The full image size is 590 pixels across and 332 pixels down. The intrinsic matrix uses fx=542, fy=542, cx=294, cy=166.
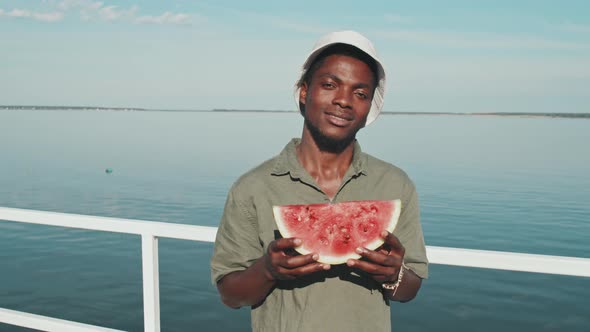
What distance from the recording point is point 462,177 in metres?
29.9

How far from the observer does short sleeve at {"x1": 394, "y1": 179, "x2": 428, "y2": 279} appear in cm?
227

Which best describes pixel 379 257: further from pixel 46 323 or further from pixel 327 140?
pixel 46 323

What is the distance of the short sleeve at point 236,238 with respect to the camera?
221cm

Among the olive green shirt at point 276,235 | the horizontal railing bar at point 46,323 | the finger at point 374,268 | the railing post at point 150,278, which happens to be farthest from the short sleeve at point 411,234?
the horizontal railing bar at point 46,323

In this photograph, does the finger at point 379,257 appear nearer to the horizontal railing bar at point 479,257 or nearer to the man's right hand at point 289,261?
the man's right hand at point 289,261

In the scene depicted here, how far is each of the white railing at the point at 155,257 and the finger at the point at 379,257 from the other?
1.17 metres

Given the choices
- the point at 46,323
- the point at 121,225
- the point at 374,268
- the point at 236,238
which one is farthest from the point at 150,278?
the point at 374,268

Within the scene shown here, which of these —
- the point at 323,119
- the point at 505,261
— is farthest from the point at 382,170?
the point at 505,261

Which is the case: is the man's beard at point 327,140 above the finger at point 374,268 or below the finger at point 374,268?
Answer: above

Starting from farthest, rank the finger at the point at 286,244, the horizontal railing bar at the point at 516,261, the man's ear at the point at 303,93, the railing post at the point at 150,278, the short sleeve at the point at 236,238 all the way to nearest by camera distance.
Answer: the railing post at the point at 150,278, the horizontal railing bar at the point at 516,261, the man's ear at the point at 303,93, the short sleeve at the point at 236,238, the finger at the point at 286,244

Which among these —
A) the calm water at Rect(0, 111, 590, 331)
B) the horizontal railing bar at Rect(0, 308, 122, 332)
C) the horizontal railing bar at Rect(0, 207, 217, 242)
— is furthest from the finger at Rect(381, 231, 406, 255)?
the calm water at Rect(0, 111, 590, 331)

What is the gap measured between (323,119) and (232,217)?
0.55 meters

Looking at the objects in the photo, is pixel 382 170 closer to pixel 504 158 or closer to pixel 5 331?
pixel 5 331

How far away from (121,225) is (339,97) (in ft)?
6.86
